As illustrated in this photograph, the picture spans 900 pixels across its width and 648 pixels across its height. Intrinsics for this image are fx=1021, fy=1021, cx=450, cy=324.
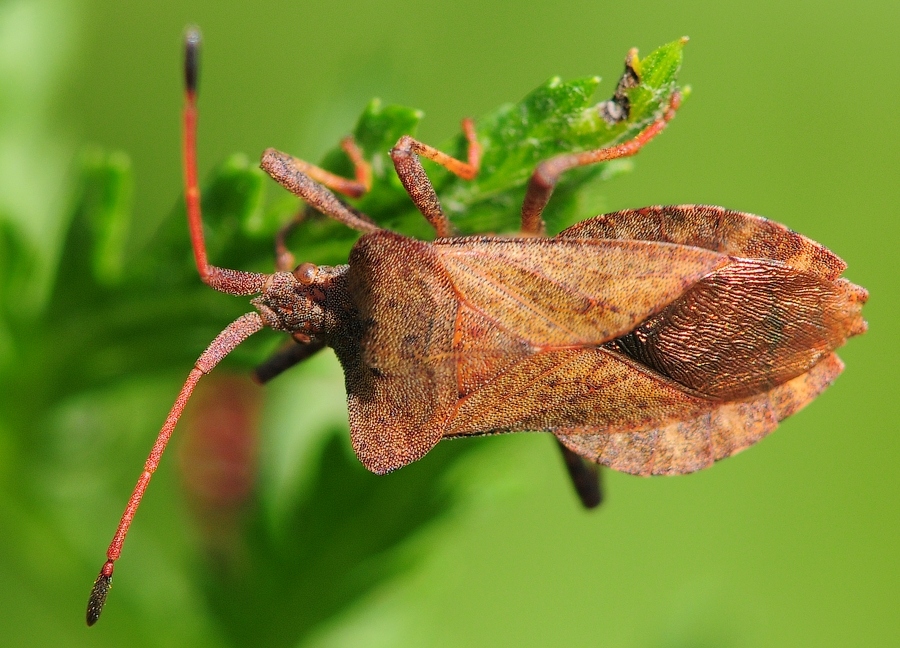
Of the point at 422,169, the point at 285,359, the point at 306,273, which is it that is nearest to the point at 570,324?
the point at 422,169

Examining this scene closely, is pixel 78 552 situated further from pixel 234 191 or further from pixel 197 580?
pixel 234 191

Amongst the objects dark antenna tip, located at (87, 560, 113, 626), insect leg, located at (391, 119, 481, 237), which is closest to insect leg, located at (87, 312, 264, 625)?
dark antenna tip, located at (87, 560, 113, 626)

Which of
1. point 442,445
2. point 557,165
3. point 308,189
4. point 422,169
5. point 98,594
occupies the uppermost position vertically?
point 557,165

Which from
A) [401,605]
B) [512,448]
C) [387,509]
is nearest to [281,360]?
[387,509]

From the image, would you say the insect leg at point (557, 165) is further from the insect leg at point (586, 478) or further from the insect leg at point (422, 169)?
the insect leg at point (586, 478)

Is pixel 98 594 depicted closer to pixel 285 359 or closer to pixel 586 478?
pixel 285 359
